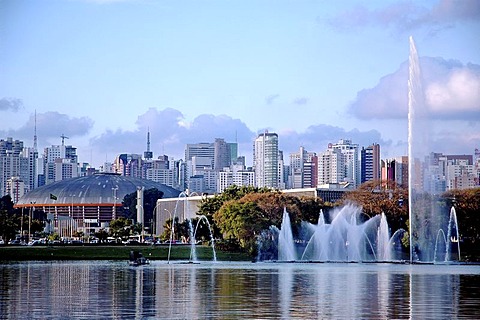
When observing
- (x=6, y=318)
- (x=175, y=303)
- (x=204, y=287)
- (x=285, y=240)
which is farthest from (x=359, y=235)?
(x=6, y=318)

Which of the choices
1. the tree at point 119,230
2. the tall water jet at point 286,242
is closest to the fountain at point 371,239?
the tall water jet at point 286,242

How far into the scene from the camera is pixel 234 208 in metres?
95.1

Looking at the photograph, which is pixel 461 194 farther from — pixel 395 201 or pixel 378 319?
pixel 378 319

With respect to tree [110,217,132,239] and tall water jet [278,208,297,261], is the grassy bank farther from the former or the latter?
tree [110,217,132,239]

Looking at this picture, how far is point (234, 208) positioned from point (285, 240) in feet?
19.9

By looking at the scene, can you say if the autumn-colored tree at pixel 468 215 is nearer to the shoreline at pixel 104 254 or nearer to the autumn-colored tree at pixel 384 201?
the autumn-colored tree at pixel 384 201

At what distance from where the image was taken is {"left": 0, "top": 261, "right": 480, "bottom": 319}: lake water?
1110 inches

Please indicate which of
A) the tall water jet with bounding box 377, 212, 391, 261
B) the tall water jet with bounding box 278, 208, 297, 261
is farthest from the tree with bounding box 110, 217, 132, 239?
the tall water jet with bounding box 377, 212, 391, 261

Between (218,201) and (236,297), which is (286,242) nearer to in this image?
(218,201)

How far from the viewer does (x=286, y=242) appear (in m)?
93.0

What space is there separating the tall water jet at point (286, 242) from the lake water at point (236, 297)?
41.2 m

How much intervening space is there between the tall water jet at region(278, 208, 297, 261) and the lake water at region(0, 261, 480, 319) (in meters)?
41.2

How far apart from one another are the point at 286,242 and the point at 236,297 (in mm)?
58788

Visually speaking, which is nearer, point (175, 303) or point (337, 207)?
point (175, 303)
